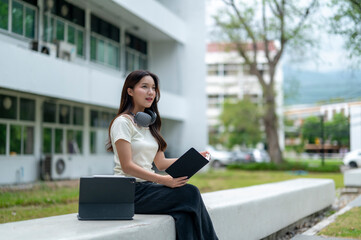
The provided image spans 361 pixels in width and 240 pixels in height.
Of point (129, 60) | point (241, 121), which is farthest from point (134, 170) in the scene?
point (241, 121)

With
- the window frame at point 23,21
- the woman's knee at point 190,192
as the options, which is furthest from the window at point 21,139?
the woman's knee at point 190,192

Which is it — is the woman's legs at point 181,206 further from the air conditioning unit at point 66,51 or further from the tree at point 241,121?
the tree at point 241,121

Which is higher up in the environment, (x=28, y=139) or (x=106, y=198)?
(x=28, y=139)

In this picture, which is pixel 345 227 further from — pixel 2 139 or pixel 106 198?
pixel 2 139

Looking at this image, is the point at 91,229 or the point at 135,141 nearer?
the point at 91,229

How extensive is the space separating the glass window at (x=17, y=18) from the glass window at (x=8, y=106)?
2.27 m

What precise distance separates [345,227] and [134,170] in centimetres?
415

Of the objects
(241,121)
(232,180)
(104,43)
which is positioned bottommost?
(232,180)

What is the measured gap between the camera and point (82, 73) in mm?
17750

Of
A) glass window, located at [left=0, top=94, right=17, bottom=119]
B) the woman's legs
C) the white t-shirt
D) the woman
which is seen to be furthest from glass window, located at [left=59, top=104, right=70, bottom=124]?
the woman's legs

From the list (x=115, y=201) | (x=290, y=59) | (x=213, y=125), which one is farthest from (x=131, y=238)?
(x=213, y=125)

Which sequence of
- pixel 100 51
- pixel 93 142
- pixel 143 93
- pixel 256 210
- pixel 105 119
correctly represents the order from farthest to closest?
pixel 105 119, pixel 93 142, pixel 100 51, pixel 256 210, pixel 143 93

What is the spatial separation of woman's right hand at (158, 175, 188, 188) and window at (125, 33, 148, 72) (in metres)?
20.4

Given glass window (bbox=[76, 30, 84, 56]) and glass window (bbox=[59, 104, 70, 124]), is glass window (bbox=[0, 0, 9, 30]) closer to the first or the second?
glass window (bbox=[76, 30, 84, 56])
